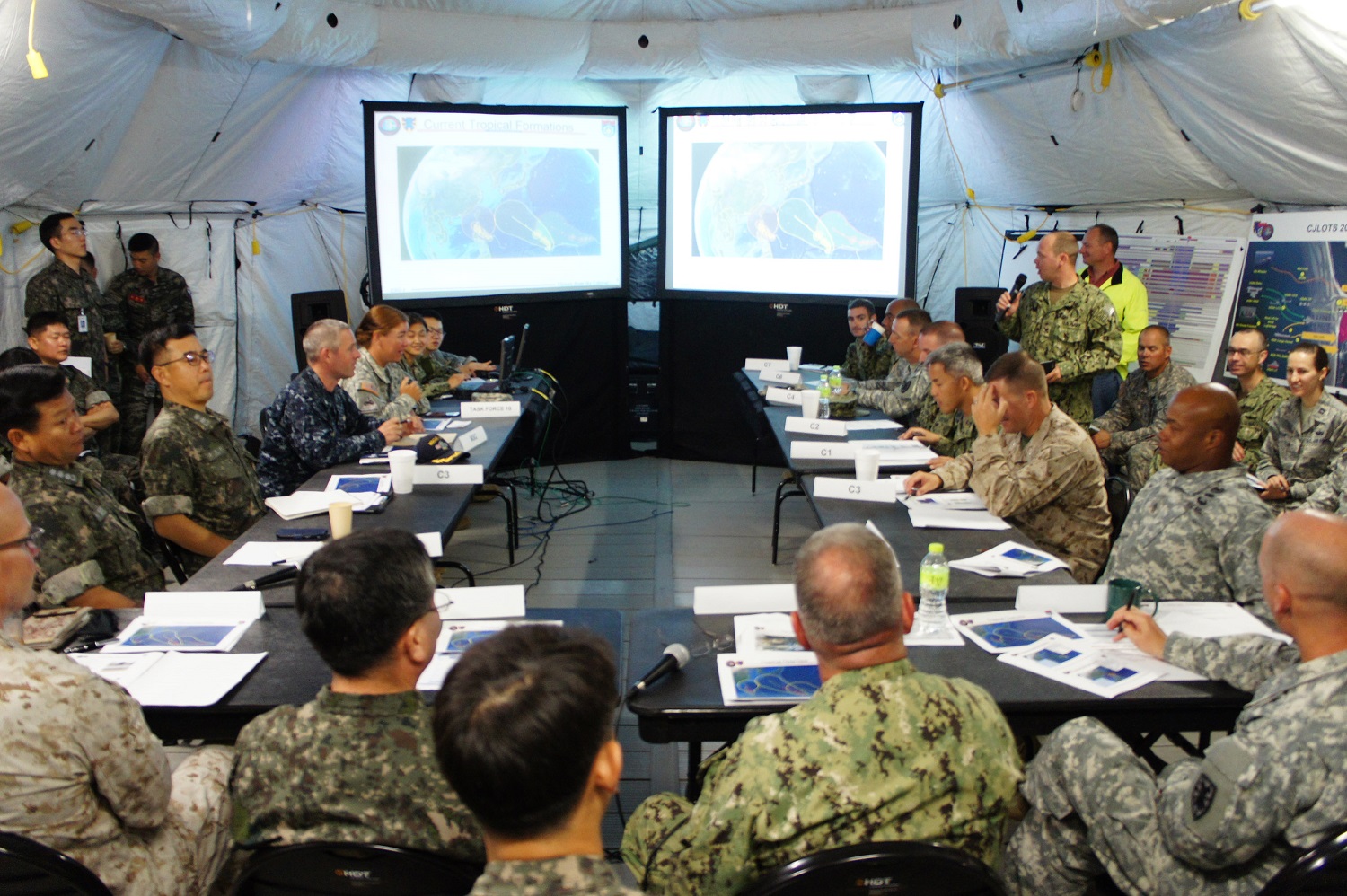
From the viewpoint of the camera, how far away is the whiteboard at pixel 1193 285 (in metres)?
6.34

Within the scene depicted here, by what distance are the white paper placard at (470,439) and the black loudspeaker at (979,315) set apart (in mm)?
3860

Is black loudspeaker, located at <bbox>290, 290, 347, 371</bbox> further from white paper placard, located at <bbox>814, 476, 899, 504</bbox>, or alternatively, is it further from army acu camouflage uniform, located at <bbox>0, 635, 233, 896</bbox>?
army acu camouflage uniform, located at <bbox>0, 635, 233, 896</bbox>

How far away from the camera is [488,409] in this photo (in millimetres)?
5352

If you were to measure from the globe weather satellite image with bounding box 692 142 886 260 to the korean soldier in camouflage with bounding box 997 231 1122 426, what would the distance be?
1652 mm

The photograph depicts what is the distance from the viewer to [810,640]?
179 centimetres

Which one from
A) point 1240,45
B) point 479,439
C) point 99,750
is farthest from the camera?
point 1240,45

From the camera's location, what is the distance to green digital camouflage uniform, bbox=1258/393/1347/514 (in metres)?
4.62

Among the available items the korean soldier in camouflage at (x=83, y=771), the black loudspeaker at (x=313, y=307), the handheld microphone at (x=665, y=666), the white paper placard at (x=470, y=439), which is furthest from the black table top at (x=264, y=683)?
the black loudspeaker at (x=313, y=307)

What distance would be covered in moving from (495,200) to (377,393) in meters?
2.62

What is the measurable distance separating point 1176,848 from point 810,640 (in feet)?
2.40

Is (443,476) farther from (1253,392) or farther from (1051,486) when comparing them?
(1253,392)

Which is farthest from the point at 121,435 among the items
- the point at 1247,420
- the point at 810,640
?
the point at 1247,420

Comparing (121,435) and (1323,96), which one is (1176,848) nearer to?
(1323,96)

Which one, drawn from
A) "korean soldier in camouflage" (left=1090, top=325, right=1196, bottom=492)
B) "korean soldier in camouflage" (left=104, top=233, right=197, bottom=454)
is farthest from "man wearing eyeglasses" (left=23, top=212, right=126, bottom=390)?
"korean soldier in camouflage" (left=1090, top=325, right=1196, bottom=492)
